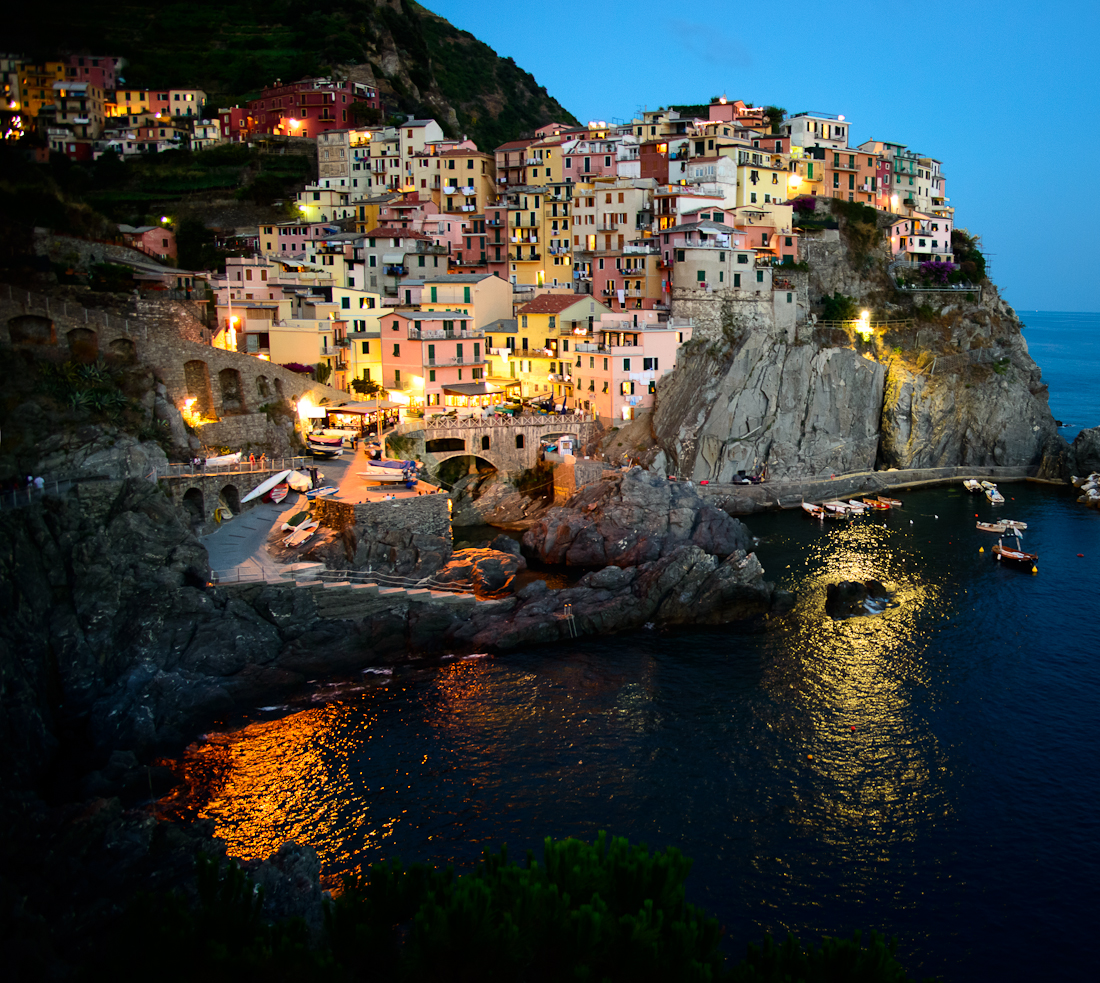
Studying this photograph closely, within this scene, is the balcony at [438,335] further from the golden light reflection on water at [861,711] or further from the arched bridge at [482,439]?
the golden light reflection on water at [861,711]

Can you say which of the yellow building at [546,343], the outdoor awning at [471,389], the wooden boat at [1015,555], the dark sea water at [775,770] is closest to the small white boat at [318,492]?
the dark sea water at [775,770]

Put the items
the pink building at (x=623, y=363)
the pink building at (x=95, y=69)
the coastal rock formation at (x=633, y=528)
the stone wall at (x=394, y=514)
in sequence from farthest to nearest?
the pink building at (x=95, y=69)
the pink building at (x=623, y=363)
the coastal rock formation at (x=633, y=528)
the stone wall at (x=394, y=514)

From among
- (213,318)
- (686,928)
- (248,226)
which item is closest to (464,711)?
(686,928)

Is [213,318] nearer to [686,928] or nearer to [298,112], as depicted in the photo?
[298,112]

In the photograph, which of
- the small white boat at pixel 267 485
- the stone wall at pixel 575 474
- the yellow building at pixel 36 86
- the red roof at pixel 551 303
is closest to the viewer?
the small white boat at pixel 267 485

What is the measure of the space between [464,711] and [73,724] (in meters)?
11.4

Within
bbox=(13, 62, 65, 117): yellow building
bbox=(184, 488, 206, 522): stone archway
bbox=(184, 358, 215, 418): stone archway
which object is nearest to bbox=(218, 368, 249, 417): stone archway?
bbox=(184, 358, 215, 418): stone archway

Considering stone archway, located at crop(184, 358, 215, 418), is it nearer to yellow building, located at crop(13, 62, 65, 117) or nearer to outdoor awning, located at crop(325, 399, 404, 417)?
outdoor awning, located at crop(325, 399, 404, 417)

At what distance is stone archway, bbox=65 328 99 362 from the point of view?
41.3 m

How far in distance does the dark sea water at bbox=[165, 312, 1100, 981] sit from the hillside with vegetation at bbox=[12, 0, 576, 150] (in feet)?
240

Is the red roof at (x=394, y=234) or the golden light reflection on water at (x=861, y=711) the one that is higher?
the red roof at (x=394, y=234)

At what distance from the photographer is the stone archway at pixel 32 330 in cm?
4069

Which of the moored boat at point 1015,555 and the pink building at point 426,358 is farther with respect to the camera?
the pink building at point 426,358

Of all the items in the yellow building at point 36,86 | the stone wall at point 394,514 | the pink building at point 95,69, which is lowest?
the stone wall at point 394,514
